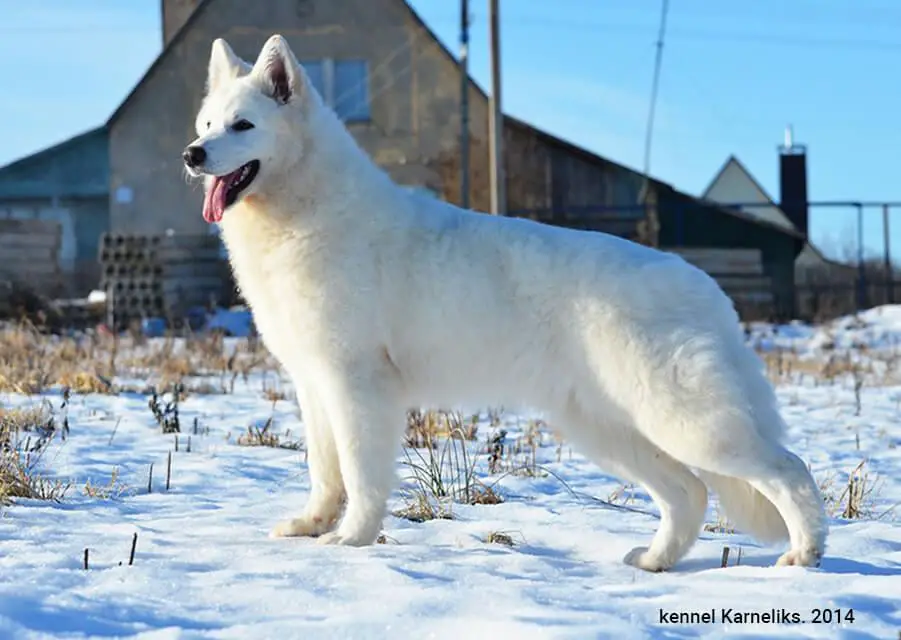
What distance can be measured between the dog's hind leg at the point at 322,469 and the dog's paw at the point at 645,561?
3.80ft

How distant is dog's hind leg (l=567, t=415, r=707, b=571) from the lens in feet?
12.6

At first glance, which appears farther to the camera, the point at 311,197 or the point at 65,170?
the point at 65,170

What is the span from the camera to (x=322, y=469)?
4.19 m

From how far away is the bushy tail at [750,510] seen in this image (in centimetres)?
374

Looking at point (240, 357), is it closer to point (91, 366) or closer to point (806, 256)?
point (91, 366)

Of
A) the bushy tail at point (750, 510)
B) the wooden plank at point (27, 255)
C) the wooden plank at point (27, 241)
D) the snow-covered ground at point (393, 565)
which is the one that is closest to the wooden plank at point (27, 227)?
the wooden plank at point (27, 241)

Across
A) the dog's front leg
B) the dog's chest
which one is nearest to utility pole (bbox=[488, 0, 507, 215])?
the dog's chest

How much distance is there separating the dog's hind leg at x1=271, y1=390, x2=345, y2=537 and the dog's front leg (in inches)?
9.8

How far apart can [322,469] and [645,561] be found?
51.4 inches

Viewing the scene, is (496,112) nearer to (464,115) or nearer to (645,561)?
(464,115)

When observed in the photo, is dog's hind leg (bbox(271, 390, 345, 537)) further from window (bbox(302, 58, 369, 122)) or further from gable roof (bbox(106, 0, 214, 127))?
gable roof (bbox(106, 0, 214, 127))

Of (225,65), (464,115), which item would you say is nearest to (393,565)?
(225,65)

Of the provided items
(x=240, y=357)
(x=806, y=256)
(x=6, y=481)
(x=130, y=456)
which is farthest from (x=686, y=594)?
(x=806, y=256)

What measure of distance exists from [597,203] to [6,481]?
20.7 metres
